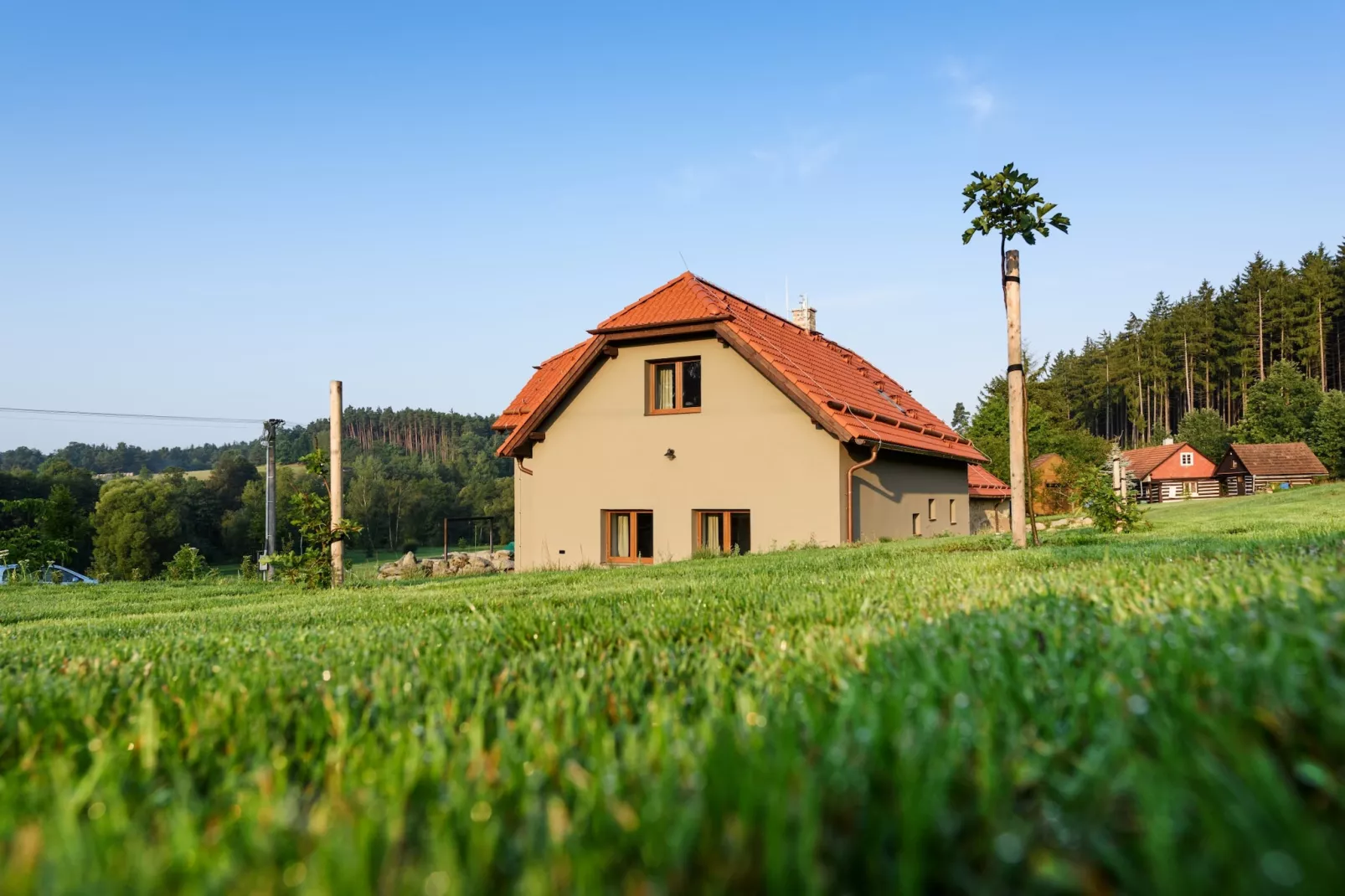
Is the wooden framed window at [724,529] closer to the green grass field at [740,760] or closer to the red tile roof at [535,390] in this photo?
the red tile roof at [535,390]

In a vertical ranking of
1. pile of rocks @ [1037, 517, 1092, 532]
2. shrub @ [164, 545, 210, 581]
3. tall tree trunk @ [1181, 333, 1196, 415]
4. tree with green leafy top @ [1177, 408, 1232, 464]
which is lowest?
shrub @ [164, 545, 210, 581]

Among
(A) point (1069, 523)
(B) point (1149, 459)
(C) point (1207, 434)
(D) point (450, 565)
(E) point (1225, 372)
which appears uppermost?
(E) point (1225, 372)

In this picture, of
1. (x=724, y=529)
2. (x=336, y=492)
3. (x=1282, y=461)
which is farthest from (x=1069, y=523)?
(x=1282, y=461)

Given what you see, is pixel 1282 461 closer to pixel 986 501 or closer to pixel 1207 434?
pixel 1207 434

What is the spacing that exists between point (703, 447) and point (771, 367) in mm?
2525

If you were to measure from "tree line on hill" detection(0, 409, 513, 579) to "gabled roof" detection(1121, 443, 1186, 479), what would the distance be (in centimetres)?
5577

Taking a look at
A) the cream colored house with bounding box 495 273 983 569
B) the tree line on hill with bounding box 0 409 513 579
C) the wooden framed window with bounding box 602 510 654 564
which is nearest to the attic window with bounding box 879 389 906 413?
the cream colored house with bounding box 495 273 983 569

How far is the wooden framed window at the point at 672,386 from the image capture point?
1847 cm

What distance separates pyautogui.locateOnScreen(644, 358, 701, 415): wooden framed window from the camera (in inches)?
727

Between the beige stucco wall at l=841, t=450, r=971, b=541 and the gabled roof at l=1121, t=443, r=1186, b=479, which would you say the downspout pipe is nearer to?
the beige stucco wall at l=841, t=450, r=971, b=541

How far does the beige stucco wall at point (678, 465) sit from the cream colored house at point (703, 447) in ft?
0.10

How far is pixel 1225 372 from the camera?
84250 mm

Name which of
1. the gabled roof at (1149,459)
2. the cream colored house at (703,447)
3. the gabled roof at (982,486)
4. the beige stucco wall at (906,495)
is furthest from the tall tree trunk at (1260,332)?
the cream colored house at (703,447)

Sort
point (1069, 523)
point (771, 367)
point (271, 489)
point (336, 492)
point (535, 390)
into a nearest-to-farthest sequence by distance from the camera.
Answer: point (336, 492) → point (771, 367) → point (535, 390) → point (1069, 523) → point (271, 489)
